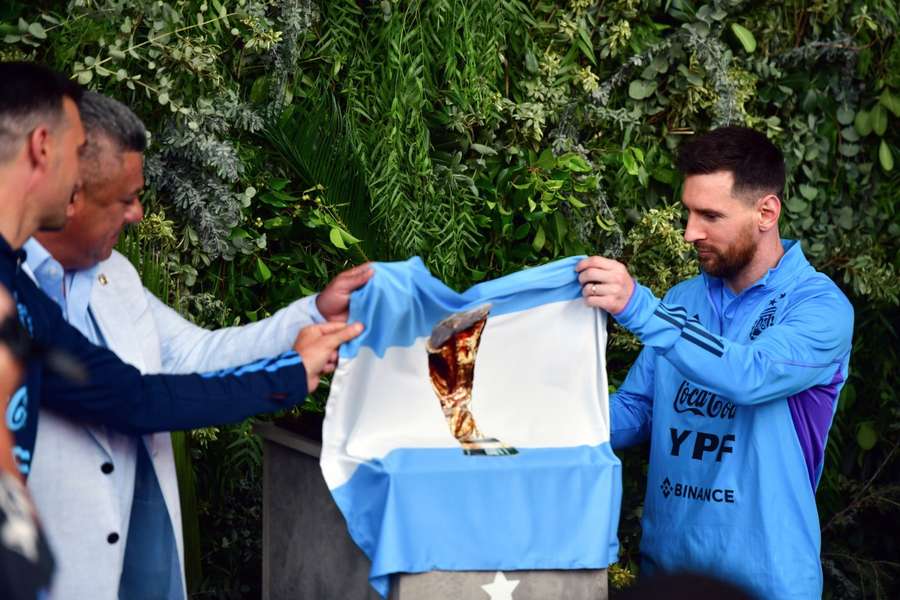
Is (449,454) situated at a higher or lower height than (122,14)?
lower

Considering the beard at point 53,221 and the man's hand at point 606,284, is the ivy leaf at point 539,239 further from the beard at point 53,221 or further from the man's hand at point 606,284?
the beard at point 53,221

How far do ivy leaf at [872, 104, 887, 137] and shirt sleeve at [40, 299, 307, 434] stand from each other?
11.0ft

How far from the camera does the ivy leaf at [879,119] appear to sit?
517 cm

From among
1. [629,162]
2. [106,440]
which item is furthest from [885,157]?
[106,440]

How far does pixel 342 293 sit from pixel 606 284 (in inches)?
26.0

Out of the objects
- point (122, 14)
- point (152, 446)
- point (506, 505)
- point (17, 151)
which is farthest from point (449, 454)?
point (122, 14)

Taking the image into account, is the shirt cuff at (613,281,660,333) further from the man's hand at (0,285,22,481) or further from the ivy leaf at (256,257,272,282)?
the man's hand at (0,285,22,481)

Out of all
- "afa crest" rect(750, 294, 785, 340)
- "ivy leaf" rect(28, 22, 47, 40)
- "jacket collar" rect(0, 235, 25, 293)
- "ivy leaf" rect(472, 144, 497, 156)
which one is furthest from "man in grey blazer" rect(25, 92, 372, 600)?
"ivy leaf" rect(472, 144, 497, 156)

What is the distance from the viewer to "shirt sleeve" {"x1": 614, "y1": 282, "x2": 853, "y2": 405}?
10.0 ft

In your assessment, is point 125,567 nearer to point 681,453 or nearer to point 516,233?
point 681,453

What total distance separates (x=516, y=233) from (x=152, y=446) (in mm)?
2086

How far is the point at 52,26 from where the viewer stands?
3592 millimetres

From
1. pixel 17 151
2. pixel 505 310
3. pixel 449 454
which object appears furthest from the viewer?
pixel 505 310

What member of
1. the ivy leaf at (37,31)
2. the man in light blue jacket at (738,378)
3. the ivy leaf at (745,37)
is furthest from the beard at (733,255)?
the ivy leaf at (37,31)
